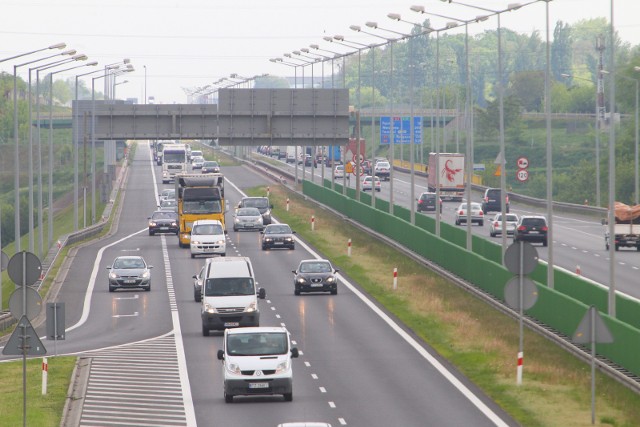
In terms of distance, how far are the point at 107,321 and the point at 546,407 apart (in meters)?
22.7

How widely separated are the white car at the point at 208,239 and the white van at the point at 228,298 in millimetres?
24343

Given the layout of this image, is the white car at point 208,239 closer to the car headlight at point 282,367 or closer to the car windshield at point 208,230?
the car windshield at point 208,230

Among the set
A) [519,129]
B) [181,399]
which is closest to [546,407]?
[181,399]

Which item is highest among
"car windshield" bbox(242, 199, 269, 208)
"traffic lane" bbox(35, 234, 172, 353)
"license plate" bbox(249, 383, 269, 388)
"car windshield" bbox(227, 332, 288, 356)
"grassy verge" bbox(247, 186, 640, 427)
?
"car windshield" bbox(242, 199, 269, 208)

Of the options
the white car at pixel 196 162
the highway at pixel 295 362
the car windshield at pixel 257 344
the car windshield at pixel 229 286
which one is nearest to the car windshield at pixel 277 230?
the highway at pixel 295 362

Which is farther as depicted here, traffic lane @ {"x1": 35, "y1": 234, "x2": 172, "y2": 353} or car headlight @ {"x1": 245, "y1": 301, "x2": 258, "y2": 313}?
traffic lane @ {"x1": 35, "y1": 234, "x2": 172, "y2": 353}

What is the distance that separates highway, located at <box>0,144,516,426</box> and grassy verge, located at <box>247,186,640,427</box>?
73 cm

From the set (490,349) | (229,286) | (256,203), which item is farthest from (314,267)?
(256,203)

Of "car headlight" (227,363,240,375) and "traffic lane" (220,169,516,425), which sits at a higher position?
"car headlight" (227,363,240,375)

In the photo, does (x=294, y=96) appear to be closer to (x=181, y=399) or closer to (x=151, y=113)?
(x=151, y=113)

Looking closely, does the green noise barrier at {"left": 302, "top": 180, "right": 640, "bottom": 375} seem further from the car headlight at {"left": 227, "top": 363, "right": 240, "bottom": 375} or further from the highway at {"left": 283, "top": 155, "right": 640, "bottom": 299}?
the car headlight at {"left": 227, "top": 363, "right": 240, "bottom": 375}

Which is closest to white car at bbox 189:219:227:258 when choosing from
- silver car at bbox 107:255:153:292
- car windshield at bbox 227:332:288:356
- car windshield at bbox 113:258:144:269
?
car windshield at bbox 113:258:144:269

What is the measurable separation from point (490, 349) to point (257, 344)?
9833 mm

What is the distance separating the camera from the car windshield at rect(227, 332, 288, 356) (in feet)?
109
